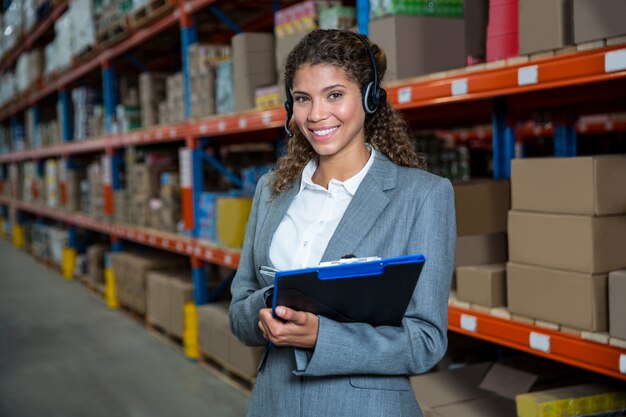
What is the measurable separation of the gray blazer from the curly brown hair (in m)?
0.10

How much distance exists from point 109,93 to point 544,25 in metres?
5.88

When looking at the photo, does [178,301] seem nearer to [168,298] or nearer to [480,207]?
[168,298]

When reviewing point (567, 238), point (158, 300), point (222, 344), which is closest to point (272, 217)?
point (567, 238)

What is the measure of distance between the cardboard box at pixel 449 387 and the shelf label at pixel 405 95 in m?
1.14

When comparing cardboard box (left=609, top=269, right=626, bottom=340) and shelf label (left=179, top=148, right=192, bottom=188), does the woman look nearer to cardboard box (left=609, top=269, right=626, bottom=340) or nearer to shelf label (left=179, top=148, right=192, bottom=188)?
cardboard box (left=609, top=269, right=626, bottom=340)

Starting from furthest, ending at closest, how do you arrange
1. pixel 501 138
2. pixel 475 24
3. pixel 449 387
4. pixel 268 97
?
pixel 268 97, pixel 501 138, pixel 449 387, pixel 475 24

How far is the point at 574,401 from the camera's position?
90.0 inches

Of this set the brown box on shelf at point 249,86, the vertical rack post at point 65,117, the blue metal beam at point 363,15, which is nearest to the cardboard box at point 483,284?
the blue metal beam at point 363,15

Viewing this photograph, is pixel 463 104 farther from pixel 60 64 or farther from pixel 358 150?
pixel 60 64

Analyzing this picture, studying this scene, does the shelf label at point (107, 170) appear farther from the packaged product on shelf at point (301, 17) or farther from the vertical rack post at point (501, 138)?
the vertical rack post at point (501, 138)

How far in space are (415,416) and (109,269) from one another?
611 centimetres

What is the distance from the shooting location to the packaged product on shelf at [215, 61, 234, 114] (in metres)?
4.63

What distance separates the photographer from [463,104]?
3389 mm

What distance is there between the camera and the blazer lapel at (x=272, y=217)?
5.77ft
